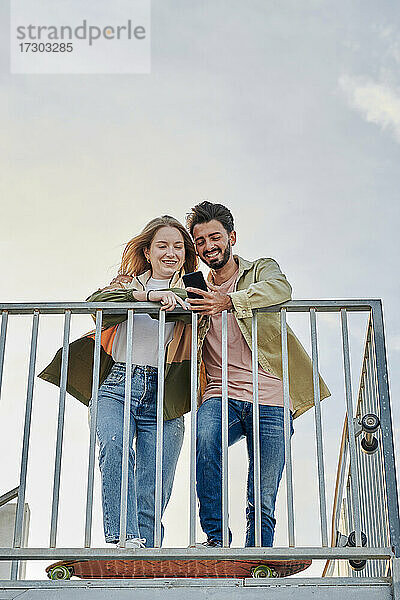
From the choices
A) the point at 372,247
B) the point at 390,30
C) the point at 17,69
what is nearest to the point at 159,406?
the point at 372,247

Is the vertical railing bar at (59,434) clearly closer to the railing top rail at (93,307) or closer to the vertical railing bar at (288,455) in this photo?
the railing top rail at (93,307)

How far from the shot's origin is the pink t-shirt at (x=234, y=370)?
4695 mm

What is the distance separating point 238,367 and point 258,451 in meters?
0.65

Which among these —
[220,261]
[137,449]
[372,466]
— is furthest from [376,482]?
[220,261]

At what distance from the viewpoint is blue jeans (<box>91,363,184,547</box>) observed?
4.41 meters

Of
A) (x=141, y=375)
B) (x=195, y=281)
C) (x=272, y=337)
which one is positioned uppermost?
(x=195, y=281)

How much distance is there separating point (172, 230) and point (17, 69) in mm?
3807

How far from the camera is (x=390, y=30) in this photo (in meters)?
8.71

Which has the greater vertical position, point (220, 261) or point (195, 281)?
point (220, 261)

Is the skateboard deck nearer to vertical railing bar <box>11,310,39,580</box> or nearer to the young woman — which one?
the young woman

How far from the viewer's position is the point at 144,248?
16.9 feet

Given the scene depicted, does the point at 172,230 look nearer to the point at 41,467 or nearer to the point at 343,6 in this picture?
the point at 41,467

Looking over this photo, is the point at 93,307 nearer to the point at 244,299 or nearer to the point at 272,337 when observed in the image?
the point at 244,299

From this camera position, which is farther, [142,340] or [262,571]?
[142,340]
